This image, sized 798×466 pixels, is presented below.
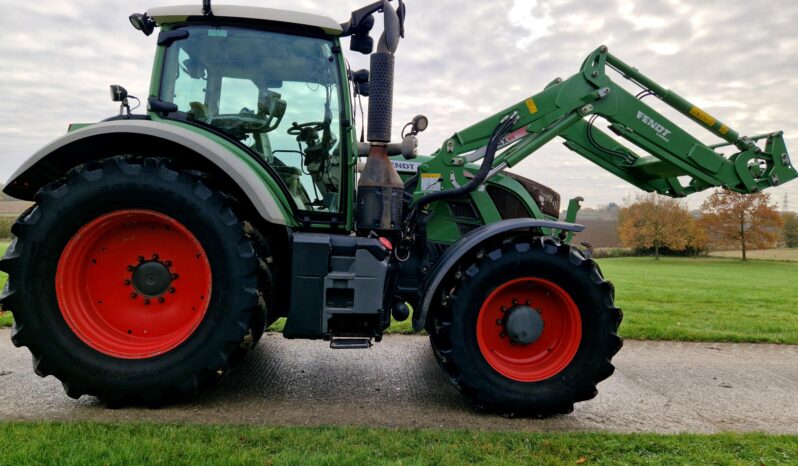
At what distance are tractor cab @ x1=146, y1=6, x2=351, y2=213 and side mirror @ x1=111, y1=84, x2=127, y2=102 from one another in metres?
0.28

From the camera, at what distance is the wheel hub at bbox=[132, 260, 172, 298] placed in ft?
11.4

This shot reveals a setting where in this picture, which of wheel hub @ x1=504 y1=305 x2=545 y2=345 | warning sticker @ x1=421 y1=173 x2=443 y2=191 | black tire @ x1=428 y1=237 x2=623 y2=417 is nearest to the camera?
black tire @ x1=428 y1=237 x2=623 y2=417

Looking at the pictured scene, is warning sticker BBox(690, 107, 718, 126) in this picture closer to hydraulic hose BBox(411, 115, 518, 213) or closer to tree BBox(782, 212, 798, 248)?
hydraulic hose BBox(411, 115, 518, 213)

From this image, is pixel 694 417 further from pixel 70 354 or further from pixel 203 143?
pixel 70 354

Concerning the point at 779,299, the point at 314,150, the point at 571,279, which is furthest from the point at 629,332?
the point at 779,299

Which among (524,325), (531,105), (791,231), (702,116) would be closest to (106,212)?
(524,325)

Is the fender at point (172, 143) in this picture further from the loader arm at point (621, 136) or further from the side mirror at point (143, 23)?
the loader arm at point (621, 136)

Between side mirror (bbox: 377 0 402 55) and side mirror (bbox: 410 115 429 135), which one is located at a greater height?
side mirror (bbox: 377 0 402 55)

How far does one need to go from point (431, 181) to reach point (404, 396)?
5.63ft

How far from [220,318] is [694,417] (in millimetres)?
3384

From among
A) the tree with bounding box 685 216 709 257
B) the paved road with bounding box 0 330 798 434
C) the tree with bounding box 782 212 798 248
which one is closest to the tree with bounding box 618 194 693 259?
the tree with bounding box 685 216 709 257

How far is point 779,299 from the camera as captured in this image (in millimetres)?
11648

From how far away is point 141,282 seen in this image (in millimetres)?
3498

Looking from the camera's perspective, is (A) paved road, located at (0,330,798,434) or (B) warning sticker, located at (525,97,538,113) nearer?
(A) paved road, located at (0,330,798,434)
